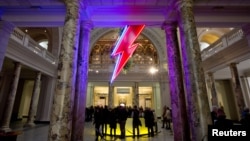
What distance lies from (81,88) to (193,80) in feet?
10.3

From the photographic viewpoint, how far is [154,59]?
18.8 m

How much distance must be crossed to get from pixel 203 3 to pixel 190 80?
244 centimetres

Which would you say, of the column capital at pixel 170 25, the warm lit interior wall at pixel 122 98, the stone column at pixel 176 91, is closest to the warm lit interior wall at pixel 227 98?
the warm lit interior wall at pixel 122 98

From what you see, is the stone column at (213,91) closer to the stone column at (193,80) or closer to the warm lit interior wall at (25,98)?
the stone column at (193,80)

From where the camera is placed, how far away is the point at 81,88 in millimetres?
4359

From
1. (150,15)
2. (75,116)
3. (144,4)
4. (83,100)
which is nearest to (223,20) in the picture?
(150,15)

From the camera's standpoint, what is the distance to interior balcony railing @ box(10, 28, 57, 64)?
7704mm

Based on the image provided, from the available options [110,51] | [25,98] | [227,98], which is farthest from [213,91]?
[25,98]

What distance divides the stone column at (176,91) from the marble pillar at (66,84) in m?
3.02

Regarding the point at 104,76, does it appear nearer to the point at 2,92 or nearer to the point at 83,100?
the point at 2,92

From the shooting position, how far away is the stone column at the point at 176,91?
417 cm

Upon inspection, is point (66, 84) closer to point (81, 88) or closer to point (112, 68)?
point (81, 88)

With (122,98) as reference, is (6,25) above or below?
above

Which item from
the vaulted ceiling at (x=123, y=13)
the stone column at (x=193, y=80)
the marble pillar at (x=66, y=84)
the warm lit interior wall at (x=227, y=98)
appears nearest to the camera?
the marble pillar at (x=66, y=84)
